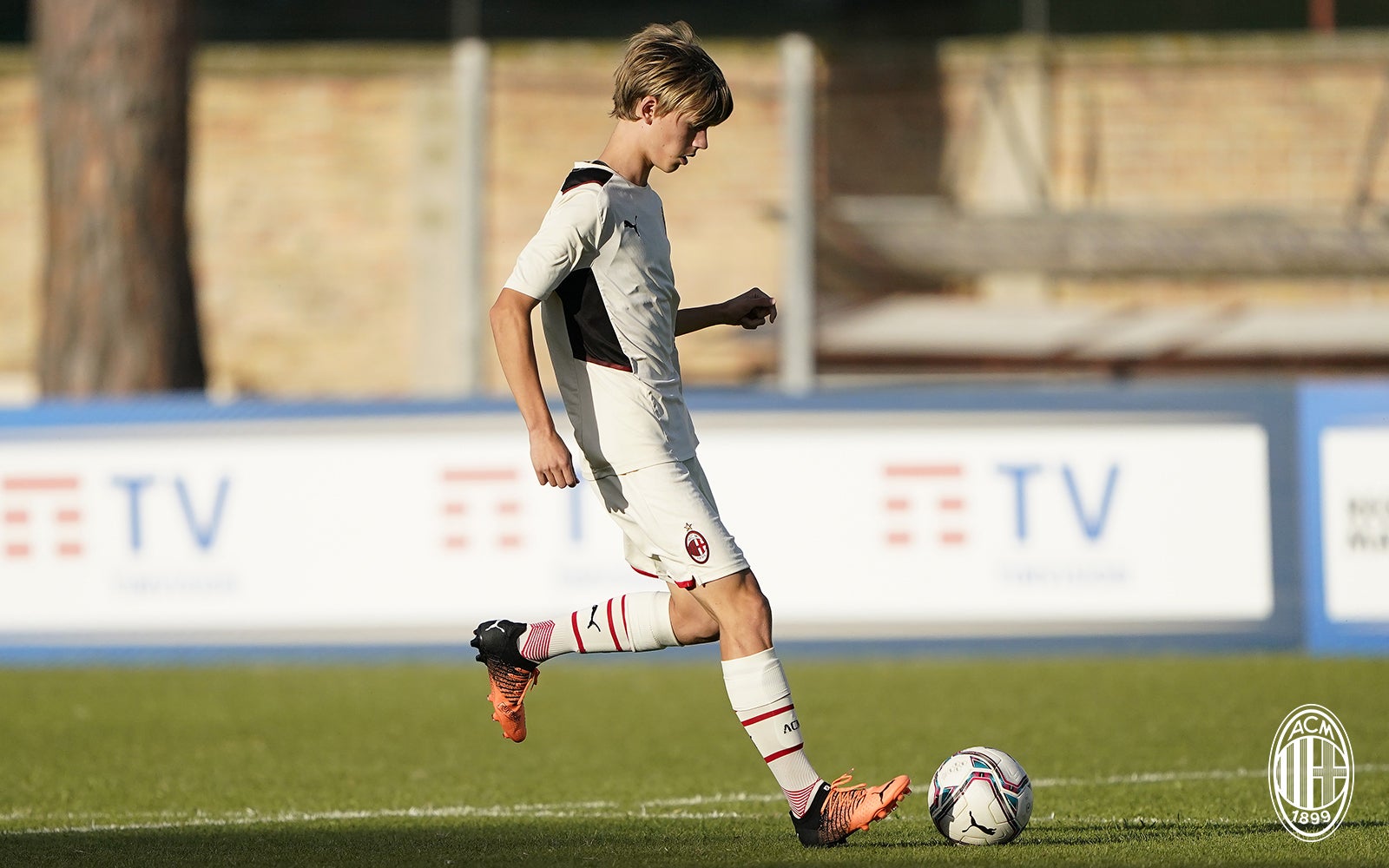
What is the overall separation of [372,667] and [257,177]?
724cm

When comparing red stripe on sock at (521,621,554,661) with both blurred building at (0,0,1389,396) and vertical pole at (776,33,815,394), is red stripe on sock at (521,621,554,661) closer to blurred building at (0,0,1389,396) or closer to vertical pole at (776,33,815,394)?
vertical pole at (776,33,815,394)

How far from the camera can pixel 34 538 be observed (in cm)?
1109

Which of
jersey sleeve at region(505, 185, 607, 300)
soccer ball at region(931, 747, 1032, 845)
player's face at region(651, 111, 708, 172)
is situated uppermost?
player's face at region(651, 111, 708, 172)

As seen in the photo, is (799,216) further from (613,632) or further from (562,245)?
(562,245)

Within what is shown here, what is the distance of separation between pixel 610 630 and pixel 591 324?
0.97 metres

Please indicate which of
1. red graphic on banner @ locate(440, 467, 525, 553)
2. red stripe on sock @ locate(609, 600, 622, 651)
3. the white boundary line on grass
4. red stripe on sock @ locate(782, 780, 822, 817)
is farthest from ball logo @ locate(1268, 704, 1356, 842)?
red graphic on banner @ locate(440, 467, 525, 553)

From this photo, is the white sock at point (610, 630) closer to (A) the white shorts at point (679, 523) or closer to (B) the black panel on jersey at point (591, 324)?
(A) the white shorts at point (679, 523)

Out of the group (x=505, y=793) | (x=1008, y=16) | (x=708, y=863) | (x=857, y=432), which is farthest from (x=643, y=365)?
(x=1008, y=16)

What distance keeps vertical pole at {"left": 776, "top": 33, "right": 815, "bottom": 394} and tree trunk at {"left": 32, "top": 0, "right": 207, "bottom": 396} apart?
175 inches

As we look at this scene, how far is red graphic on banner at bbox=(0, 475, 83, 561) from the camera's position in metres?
11.1

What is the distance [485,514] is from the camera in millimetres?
10969

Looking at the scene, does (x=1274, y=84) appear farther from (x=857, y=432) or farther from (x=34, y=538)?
(x=34, y=538)

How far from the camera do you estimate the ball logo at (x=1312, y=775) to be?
18.2 ft

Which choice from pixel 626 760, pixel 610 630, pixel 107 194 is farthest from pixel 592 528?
pixel 610 630
